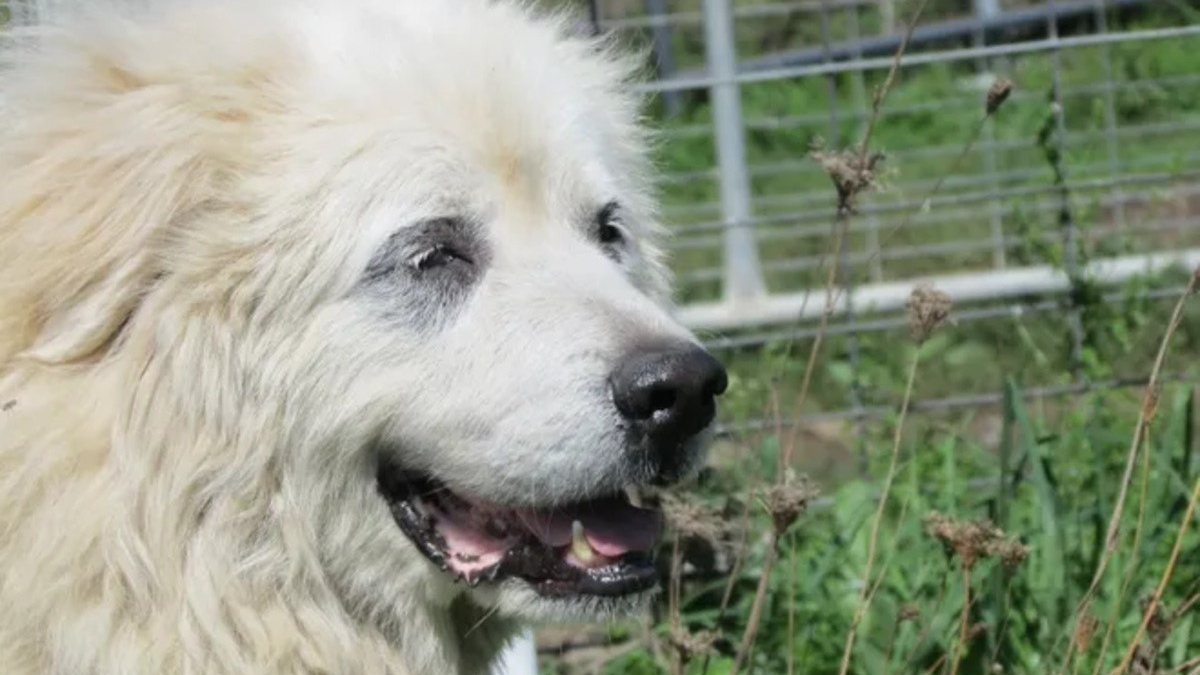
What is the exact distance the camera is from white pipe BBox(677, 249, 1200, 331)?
6000mm

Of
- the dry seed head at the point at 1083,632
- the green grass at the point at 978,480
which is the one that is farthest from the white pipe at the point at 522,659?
the dry seed head at the point at 1083,632

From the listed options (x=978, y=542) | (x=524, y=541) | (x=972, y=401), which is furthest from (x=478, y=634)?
(x=972, y=401)

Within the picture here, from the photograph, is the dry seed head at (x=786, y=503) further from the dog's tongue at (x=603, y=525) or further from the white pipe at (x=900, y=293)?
the white pipe at (x=900, y=293)

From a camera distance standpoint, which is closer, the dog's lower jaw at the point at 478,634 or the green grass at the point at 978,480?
the dog's lower jaw at the point at 478,634

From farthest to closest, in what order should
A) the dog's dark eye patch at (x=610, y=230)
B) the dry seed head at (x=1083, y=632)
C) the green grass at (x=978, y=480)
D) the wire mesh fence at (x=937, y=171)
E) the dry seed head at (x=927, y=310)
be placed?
the wire mesh fence at (x=937, y=171) → the green grass at (x=978, y=480) → the dog's dark eye patch at (x=610, y=230) → the dry seed head at (x=927, y=310) → the dry seed head at (x=1083, y=632)

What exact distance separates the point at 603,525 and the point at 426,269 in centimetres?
50

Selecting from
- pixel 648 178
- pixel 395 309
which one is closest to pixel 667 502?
pixel 648 178

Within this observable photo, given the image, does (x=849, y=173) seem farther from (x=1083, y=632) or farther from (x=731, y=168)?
(x=731, y=168)

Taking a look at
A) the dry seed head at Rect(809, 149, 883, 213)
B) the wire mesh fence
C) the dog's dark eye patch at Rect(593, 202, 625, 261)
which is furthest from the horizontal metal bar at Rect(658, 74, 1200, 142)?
the dry seed head at Rect(809, 149, 883, 213)

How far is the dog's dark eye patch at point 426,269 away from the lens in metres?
Answer: 3.25

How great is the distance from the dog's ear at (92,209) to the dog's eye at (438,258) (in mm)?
350

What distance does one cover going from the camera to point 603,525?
10.8 ft

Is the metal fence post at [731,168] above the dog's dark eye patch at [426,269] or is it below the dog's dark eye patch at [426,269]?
below

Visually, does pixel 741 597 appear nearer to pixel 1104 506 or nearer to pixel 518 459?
pixel 1104 506
